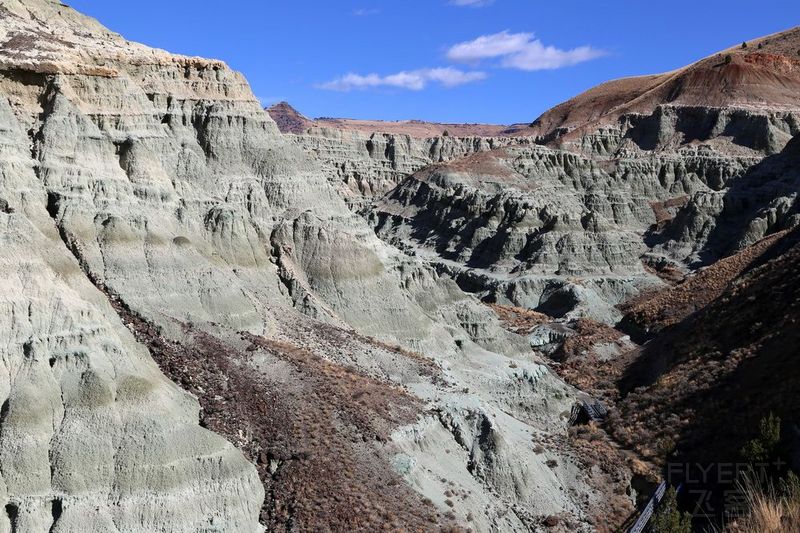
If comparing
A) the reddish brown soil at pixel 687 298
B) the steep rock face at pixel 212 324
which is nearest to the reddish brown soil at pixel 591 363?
the reddish brown soil at pixel 687 298

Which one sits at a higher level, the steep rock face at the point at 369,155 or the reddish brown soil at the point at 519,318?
the steep rock face at the point at 369,155

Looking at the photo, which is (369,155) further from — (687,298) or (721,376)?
(721,376)

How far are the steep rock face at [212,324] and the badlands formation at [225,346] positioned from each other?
0.07 m

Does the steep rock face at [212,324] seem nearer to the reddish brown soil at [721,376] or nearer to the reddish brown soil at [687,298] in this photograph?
the reddish brown soil at [721,376]

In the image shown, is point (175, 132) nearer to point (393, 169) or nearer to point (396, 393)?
point (396, 393)

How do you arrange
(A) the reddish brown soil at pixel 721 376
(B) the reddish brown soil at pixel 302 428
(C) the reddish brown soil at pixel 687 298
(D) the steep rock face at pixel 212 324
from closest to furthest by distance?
(D) the steep rock face at pixel 212 324
(B) the reddish brown soil at pixel 302 428
(A) the reddish brown soil at pixel 721 376
(C) the reddish brown soil at pixel 687 298

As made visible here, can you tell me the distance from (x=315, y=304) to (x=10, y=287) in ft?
47.0

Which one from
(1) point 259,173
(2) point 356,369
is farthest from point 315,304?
(1) point 259,173

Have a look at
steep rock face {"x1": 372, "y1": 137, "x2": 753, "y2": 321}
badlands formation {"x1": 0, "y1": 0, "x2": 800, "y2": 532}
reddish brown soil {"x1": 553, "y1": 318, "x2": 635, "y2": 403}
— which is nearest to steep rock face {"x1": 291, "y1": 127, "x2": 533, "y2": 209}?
steep rock face {"x1": 372, "y1": 137, "x2": 753, "y2": 321}

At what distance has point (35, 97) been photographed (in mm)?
27484

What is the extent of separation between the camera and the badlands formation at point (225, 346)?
1702 centimetres

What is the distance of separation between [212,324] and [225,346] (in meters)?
1.18

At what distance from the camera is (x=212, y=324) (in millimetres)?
24766

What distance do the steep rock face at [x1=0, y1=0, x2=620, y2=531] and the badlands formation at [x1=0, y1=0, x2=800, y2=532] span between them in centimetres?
7
